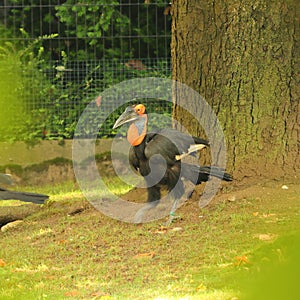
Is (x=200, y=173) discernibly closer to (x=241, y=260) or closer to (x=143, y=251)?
(x=143, y=251)

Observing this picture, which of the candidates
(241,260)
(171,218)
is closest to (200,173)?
(171,218)

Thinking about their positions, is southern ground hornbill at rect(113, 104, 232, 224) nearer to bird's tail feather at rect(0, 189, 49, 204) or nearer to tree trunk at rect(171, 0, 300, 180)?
tree trunk at rect(171, 0, 300, 180)

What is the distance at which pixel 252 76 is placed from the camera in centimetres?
548

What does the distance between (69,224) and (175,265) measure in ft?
5.28

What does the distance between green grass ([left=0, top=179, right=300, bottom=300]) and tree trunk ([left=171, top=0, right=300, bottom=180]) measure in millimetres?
333

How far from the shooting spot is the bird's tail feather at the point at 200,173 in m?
5.40

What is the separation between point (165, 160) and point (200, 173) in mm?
355

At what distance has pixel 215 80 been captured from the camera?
18.3ft

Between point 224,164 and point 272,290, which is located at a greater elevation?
point 272,290

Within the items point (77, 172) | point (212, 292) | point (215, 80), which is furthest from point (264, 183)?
point (77, 172)

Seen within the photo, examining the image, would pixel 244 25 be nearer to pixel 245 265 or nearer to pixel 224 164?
pixel 224 164

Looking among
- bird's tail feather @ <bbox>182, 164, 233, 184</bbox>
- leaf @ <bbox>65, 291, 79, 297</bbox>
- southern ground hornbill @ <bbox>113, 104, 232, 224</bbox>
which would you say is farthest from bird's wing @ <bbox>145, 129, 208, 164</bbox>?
leaf @ <bbox>65, 291, 79, 297</bbox>

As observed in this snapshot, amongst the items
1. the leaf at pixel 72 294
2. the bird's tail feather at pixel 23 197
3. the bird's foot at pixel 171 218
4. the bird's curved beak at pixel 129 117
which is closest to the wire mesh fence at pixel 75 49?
the bird's tail feather at pixel 23 197

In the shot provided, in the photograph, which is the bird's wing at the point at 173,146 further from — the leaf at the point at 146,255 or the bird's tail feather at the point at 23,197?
the bird's tail feather at the point at 23,197
